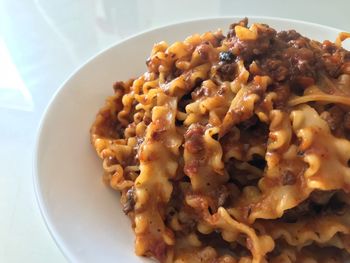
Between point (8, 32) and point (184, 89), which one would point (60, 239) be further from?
point (8, 32)

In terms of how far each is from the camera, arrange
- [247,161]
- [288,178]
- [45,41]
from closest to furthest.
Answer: [288,178] < [247,161] < [45,41]

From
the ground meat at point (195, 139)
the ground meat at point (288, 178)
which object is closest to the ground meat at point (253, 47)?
the ground meat at point (195, 139)

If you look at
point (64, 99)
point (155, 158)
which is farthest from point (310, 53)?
point (64, 99)

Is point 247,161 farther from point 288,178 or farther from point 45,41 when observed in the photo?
point 45,41

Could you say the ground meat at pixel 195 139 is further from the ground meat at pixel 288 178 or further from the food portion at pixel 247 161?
the ground meat at pixel 288 178

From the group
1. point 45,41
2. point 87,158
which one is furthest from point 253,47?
point 45,41

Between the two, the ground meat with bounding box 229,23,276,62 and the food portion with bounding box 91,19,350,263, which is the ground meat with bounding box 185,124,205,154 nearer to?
the food portion with bounding box 91,19,350,263
